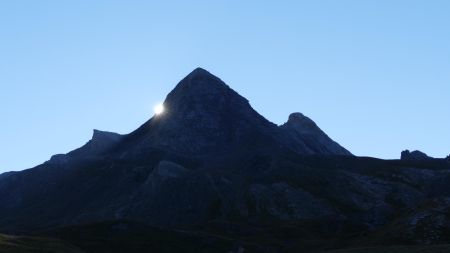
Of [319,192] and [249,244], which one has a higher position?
[319,192]

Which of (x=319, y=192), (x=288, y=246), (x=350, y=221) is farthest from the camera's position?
(x=319, y=192)

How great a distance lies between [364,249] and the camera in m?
78.8

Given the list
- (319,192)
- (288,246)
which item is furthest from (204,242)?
(319,192)

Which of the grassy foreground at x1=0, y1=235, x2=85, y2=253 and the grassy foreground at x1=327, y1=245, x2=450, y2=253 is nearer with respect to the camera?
the grassy foreground at x1=327, y1=245, x2=450, y2=253

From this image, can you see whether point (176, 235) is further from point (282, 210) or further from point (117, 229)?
point (282, 210)

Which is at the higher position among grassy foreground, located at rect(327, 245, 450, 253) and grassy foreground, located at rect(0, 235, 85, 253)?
grassy foreground, located at rect(0, 235, 85, 253)

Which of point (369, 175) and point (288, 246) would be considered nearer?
point (288, 246)

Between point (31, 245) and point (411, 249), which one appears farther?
point (31, 245)

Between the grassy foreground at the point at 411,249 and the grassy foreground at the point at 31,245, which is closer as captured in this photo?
the grassy foreground at the point at 411,249

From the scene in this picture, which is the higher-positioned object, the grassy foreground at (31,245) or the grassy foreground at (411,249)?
the grassy foreground at (31,245)

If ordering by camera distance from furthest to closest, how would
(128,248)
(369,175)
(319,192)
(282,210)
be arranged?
(369,175), (319,192), (282,210), (128,248)

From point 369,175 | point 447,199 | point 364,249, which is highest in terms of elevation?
point 369,175

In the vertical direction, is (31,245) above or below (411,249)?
above

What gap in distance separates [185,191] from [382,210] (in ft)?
207
